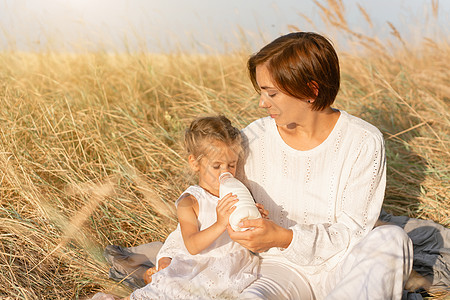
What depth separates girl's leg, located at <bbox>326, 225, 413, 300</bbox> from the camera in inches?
65.4

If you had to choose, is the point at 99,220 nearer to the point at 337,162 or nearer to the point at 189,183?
the point at 189,183

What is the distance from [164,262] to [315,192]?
0.84 m

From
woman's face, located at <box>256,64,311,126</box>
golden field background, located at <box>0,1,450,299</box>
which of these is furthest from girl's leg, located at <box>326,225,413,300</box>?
golden field background, located at <box>0,1,450,299</box>

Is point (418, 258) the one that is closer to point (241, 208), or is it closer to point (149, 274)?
point (241, 208)

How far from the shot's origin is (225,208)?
1864 mm

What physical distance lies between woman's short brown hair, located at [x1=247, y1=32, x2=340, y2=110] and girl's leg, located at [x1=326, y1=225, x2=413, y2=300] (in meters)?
0.70

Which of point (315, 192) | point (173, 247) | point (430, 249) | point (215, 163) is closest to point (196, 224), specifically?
point (173, 247)

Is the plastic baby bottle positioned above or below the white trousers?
above

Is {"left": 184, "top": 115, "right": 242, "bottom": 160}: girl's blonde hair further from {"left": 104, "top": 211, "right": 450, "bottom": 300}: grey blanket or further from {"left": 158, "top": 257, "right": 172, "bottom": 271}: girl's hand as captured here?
{"left": 104, "top": 211, "right": 450, "bottom": 300}: grey blanket

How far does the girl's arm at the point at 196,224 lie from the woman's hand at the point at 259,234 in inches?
2.8

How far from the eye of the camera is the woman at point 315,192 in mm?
1725

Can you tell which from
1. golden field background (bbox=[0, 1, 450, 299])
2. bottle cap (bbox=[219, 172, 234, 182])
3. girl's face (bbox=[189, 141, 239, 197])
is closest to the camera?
bottle cap (bbox=[219, 172, 234, 182])

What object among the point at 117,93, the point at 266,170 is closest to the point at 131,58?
the point at 117,93

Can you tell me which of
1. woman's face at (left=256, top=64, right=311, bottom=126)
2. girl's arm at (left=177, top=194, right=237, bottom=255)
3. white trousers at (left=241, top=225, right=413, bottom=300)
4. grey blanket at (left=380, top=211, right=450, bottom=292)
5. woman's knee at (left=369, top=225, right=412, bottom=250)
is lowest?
grey blanket at (left=380, top=211, right=450, bottom=292)
